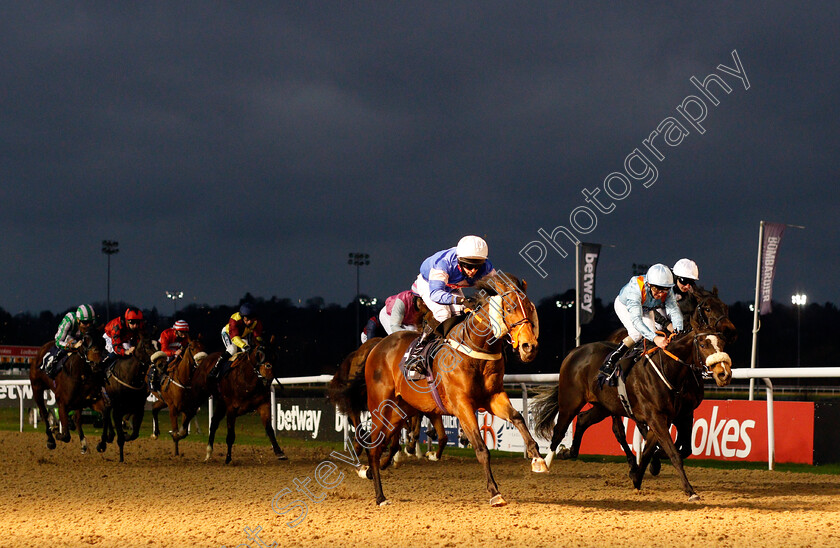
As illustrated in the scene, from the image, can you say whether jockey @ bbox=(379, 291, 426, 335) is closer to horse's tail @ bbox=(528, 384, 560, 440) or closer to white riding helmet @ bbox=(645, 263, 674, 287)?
horse's tail @ bbox=(528, 384, 560, 440)

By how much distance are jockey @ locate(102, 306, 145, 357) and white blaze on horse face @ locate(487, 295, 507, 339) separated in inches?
309

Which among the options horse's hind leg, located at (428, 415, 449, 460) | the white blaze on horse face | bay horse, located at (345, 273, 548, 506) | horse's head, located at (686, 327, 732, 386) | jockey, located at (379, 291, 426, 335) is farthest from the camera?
horse's hind leg, located at (428, 415, 449, 460)

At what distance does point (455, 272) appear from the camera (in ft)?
23.6

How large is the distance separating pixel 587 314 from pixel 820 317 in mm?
56147

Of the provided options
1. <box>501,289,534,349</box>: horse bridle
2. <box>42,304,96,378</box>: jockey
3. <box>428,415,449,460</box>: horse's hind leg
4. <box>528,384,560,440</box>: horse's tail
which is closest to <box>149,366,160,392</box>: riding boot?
<box>42,304,96,378</box>: jockey

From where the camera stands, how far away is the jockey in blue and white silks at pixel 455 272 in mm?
6841

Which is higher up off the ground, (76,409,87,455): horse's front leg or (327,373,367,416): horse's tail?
(327,373,367,416): horse's tail

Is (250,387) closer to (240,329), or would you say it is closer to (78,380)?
(240,329)

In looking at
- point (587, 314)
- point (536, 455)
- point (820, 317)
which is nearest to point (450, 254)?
point (536, 455)

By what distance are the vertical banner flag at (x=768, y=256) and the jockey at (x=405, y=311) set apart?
10.9 metres

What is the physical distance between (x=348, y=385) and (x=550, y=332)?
201 feet

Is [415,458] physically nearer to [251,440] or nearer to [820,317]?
[251,440]

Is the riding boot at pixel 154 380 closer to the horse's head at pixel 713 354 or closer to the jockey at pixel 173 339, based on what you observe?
the jockey at pixel 173 339

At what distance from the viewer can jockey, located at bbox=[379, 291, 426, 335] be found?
1043cm
